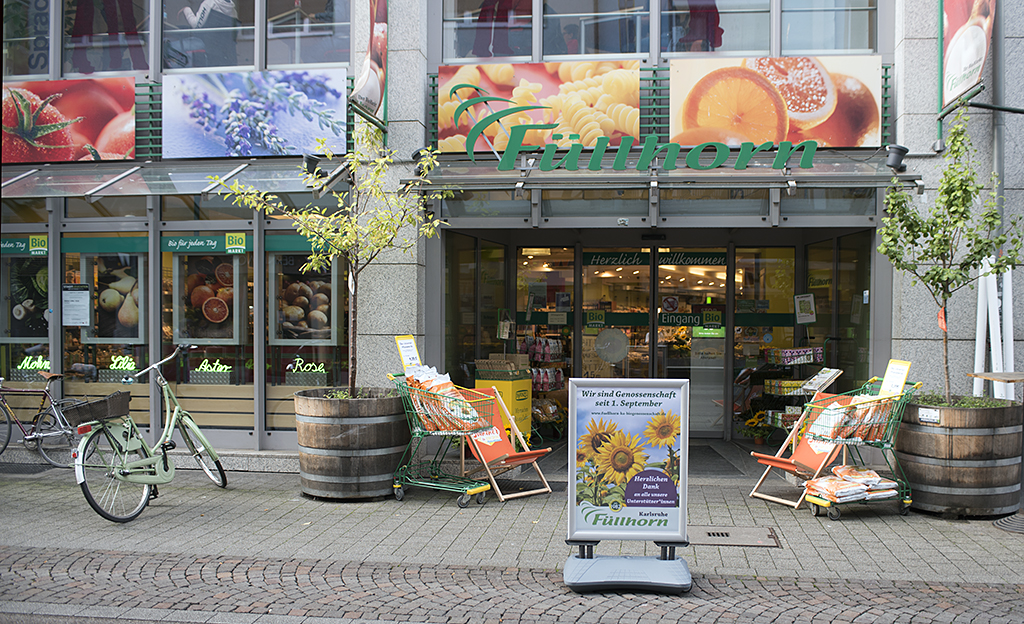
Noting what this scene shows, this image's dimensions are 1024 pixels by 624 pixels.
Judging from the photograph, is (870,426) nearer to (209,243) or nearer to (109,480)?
(109,480)

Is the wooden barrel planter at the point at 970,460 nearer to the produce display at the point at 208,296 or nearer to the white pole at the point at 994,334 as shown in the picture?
the white pole at the point at 994,334

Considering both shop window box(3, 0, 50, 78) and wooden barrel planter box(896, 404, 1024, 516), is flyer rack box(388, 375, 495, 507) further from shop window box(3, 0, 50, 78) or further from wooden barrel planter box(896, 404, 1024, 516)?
shop window box(3, 0, 50, 78)

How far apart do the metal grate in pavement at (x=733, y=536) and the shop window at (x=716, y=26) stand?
5.38 meters

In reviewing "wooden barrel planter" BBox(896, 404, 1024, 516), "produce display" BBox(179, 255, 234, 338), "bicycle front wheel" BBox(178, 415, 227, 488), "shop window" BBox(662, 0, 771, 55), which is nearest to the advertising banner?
"shop window" BBox(662, 0, 771, 55)

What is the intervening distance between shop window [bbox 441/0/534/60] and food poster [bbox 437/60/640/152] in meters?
0.37

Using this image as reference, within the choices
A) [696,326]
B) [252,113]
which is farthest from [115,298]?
[696,326]

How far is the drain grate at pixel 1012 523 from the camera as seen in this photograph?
5930 mm

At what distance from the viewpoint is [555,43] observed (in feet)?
28.2

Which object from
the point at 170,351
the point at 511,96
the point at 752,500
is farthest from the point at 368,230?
the point at 752,500

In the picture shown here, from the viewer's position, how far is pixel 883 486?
20.6ft

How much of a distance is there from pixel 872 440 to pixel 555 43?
17.9 ft

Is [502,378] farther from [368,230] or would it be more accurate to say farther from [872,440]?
[872,440]

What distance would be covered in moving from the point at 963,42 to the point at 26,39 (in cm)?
1075

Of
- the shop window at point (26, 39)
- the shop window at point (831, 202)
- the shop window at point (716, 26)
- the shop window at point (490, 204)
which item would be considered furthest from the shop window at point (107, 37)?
the shop window at point (831, 202)
